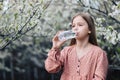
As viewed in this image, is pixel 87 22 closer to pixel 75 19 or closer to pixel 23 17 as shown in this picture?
pixel 75 19

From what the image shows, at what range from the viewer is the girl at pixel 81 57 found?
176 inches

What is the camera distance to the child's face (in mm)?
4551

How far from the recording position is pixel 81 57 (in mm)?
4539

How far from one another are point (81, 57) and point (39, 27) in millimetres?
2263

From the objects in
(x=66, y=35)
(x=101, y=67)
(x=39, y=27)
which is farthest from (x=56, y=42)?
(x=39, y=27)

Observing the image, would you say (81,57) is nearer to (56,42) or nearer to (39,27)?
(56,42)

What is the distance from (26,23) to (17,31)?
154mm

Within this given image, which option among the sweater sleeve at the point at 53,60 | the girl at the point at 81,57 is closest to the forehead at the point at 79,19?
the girl at the point at 81,57

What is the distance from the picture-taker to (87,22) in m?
4.61

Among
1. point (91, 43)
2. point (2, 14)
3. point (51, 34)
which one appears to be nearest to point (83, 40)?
point (91, 43)

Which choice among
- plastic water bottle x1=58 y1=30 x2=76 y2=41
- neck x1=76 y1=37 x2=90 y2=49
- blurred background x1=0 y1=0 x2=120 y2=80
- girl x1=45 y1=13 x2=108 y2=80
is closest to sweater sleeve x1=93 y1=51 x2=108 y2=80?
girl x1=45 y1=13 x2=108 y2=80

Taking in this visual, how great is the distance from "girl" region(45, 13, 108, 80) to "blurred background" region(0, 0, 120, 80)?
1.04 meters

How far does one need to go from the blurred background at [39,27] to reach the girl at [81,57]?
1042mm

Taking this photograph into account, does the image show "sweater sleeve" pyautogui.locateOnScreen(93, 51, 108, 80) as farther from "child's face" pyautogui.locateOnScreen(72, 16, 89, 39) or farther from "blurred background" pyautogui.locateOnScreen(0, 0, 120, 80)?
"blurred background" pyautogui.locateOnScreen(0, 0, 120, 80)
